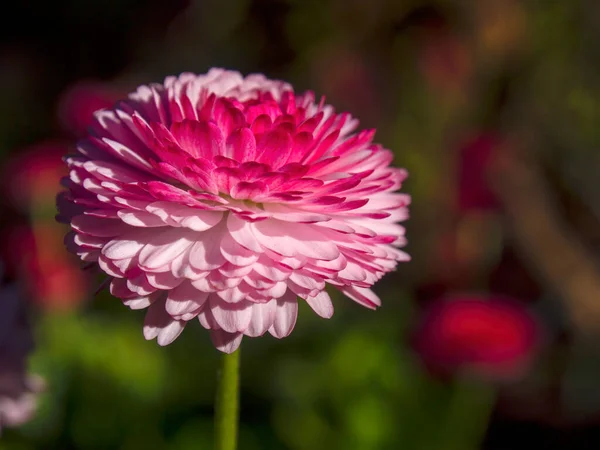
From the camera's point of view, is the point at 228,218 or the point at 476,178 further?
the point at 476,178

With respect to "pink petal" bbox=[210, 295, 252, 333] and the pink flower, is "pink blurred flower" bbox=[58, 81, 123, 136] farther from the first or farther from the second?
"pink petal" bbox=[210, 295, 252, 333]

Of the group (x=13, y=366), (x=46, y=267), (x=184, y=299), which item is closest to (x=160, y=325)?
(x=184, y=299)

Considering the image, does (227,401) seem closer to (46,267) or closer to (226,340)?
(226,340)

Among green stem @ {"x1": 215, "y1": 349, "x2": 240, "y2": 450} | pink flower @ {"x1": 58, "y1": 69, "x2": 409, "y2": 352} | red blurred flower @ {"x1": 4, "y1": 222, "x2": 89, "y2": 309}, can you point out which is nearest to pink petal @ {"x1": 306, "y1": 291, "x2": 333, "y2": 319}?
pink flower @ {"x1": 58, "y1": 69, "x2": 409, "y2": 352}

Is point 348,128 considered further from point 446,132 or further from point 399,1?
point 399,1

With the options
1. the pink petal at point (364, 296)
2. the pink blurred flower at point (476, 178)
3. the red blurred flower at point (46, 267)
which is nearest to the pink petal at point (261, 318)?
the pink petal at point (364, 296)

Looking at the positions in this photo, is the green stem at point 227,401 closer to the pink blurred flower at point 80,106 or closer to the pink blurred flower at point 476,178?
the pink blurred flower at point 80,106

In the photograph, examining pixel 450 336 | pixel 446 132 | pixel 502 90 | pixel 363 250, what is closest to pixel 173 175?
pixel 363 250
